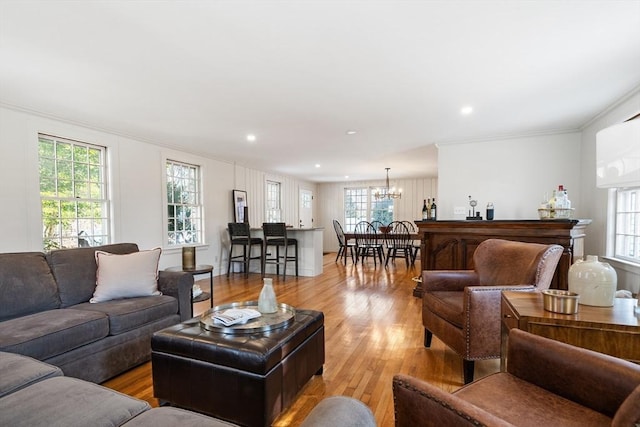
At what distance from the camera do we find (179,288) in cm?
267

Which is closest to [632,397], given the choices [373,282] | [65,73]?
[65,73]

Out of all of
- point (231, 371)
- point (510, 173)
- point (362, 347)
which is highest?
point (510, 173)

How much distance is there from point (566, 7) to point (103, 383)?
3.62 meters

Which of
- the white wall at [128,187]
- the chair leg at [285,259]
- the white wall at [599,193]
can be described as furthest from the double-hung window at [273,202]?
the white wall at [599,193]

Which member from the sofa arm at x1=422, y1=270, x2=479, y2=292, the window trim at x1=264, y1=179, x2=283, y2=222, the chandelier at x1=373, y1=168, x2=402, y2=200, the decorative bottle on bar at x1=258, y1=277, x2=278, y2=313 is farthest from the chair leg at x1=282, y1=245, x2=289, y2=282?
the decorative bottle on bar at x1=258, y1=277, x2=278, y2=313

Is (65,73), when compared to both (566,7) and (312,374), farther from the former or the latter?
(566,7)

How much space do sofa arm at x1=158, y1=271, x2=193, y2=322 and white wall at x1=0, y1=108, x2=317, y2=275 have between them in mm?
1919

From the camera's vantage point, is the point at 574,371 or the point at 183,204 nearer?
the point at 574,371

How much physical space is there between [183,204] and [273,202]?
291 cm

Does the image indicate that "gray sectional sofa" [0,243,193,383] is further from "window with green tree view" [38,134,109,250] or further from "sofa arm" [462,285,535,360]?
"sofa arm" [462,285,535,360]

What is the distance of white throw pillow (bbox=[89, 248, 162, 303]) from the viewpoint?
2.47 metres

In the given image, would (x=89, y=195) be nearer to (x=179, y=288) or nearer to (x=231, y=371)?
(x=179, y=288)

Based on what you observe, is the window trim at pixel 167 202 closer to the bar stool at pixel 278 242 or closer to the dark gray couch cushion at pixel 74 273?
the bar stool at pixel 278 242

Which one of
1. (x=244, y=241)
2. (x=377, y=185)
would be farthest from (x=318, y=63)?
(x=377, y=185)
